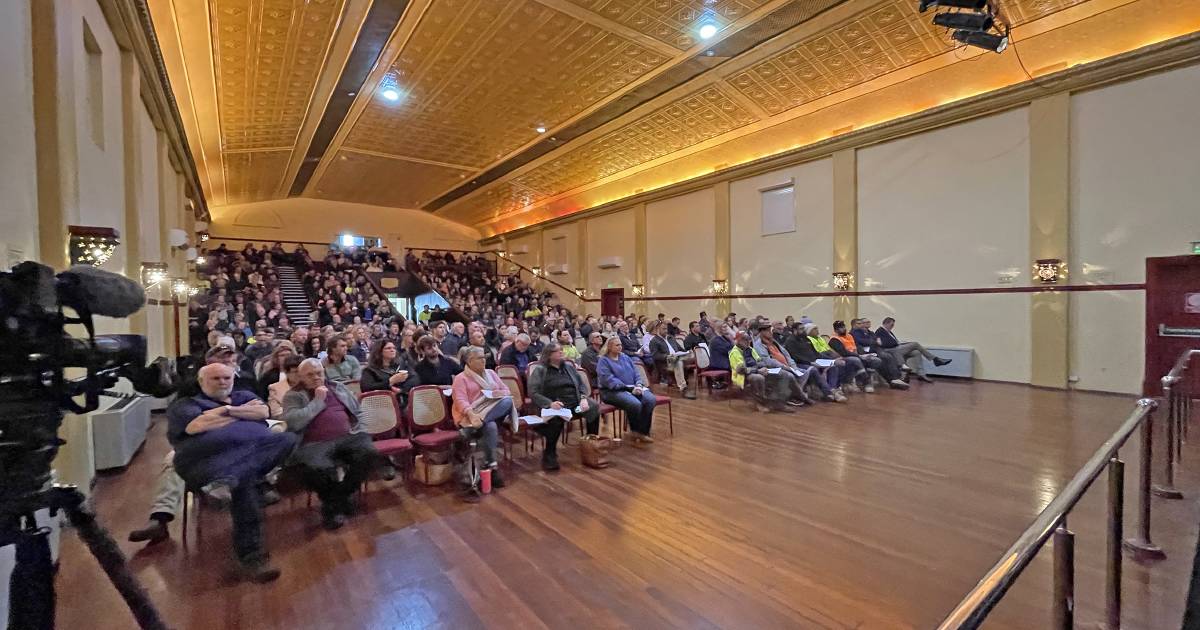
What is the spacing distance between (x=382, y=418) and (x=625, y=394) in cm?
233

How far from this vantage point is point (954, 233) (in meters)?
8.85

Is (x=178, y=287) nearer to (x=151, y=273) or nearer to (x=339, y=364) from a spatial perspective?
(x=151, y=273)

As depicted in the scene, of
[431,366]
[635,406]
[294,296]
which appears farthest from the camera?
[294,296]

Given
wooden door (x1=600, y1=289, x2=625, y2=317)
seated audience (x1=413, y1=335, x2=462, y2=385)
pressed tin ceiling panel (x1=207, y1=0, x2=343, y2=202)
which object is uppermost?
pressed tin ceiling panel (x1=207, y1=0, x2=343, y2=202)

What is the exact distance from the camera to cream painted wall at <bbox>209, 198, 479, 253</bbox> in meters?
17.5

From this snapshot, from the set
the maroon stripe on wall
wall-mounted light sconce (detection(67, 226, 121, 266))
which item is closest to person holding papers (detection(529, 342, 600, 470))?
wall-mounted light sconce (detection(67, 226, 121, 266))

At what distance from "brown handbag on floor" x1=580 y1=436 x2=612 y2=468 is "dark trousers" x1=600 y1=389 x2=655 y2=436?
0.65 metres

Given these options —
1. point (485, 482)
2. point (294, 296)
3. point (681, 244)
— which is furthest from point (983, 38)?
point (294, 296)

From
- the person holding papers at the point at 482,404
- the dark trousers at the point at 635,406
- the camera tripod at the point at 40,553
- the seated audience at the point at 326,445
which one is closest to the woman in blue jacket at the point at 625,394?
the dark trousers at the point at 635,406

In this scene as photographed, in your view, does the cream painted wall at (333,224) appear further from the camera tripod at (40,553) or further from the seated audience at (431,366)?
the camera tripod at (40,553)

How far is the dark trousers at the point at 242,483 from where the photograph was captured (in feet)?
8.59

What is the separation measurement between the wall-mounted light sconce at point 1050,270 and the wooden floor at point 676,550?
4.26 m

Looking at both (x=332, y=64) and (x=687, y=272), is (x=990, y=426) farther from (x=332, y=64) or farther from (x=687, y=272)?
(x=332, y=64)

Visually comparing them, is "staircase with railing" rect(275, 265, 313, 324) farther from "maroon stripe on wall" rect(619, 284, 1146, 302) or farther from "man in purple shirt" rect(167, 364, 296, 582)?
"man in purple shirt" rect(167, 364, 296, 582)
